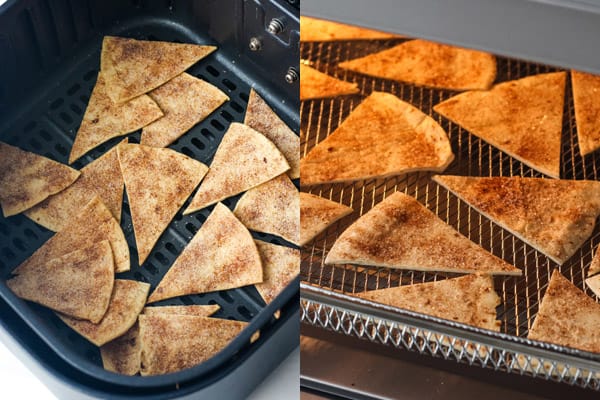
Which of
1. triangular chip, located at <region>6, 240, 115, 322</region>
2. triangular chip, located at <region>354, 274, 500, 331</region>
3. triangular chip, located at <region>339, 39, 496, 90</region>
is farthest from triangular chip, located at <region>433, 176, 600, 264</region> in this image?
triangular chip, located at <region>6, 240, 115, 322</region>

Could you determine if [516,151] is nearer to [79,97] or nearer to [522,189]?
[522,189]

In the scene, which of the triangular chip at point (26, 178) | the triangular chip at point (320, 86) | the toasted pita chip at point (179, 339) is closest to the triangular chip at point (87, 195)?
the triangular chip at point (26, 178)

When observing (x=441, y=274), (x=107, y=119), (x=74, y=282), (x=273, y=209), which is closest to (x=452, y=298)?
(x=441, y=274)

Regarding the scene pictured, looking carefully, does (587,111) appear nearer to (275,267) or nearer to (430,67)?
(430,67)

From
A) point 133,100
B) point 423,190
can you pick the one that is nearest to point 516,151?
point 423,190

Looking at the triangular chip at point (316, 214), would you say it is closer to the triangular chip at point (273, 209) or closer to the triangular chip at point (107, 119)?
the triangular chip at point (273, 209)

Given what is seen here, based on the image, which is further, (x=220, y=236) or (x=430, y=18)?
(x=220, y=236)
